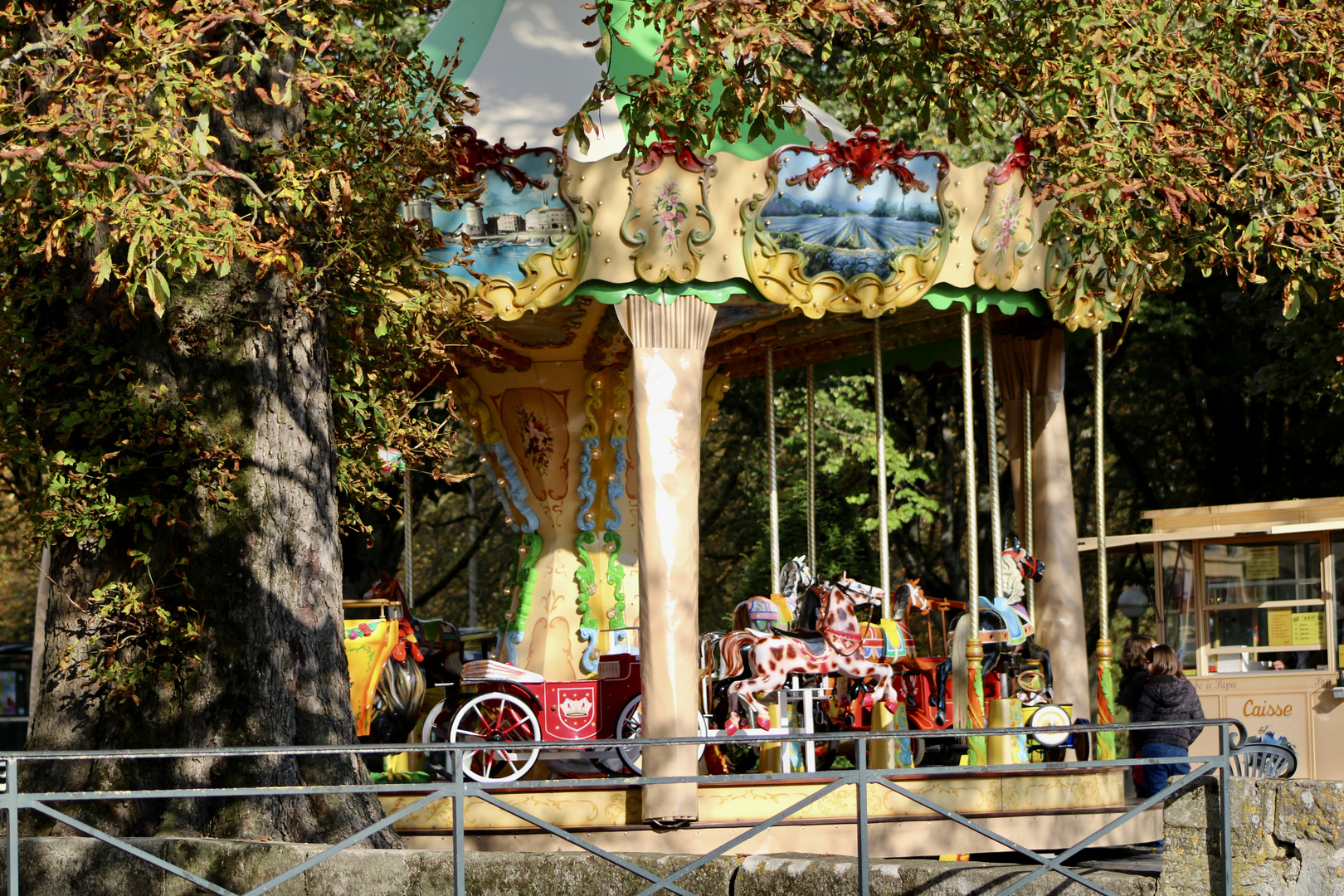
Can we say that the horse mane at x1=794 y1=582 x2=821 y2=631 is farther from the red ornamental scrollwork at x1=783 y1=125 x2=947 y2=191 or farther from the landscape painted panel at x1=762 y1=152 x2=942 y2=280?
the red ornamental scrollwork at x1=783 y1=125 x2=947 y2=191

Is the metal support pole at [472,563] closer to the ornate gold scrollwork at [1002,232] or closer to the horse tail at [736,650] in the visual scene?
the horse tail at [736,650]

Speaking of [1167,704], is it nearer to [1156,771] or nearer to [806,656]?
[1156,771]

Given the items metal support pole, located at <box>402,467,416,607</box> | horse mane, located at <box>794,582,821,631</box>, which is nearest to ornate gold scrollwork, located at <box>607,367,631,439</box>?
metal support pole, located at <box>402,467,416,607</box>

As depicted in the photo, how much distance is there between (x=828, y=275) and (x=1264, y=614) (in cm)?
609

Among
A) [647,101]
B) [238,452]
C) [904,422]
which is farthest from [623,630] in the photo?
[904,422]

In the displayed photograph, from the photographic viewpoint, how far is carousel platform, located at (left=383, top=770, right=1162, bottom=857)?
9984 millimetres

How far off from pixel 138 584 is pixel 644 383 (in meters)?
3.50

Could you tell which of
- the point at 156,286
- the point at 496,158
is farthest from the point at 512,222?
the point at 156,286

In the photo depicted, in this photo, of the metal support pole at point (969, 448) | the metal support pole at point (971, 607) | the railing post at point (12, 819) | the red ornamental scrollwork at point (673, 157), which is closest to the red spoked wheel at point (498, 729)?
the metal support pole at point (971, 607)

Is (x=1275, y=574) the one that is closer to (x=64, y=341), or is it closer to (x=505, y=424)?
(x=505, y=424)

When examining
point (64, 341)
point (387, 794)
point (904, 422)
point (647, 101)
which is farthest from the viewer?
point (904, 422)

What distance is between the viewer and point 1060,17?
890cm

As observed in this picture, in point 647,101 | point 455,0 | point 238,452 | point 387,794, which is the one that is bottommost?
point 387,794

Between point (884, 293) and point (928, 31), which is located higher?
point (928, 31)
